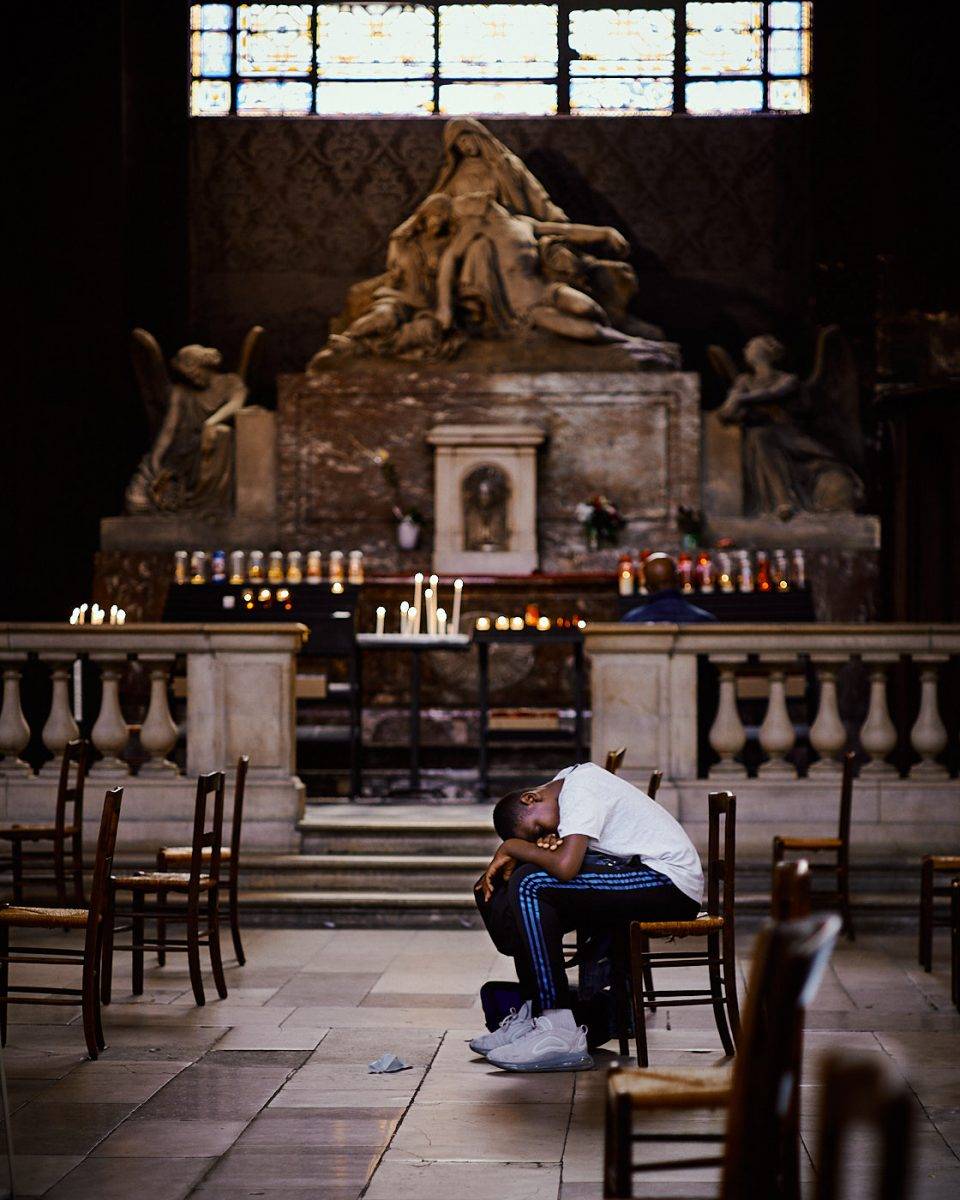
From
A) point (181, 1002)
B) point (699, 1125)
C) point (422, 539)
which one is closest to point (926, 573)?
point (422, 539)

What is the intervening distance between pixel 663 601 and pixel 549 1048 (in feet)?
15.0

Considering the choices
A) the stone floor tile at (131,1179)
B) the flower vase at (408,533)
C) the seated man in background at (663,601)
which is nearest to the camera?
the stone floor tile at (131,1179)

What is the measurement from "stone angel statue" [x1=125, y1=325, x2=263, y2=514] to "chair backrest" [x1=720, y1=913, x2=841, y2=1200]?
15488 millimetres

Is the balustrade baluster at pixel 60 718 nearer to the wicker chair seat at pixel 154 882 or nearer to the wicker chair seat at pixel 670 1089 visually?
the wicker chair seat at pixel 154 882

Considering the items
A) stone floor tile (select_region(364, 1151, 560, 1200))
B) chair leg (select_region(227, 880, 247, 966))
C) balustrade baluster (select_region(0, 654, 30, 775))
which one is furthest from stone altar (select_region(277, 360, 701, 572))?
stone floor tile (select_region(364, 1151, 560, 1200))

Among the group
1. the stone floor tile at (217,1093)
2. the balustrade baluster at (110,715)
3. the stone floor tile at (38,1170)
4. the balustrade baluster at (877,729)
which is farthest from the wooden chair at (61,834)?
the balustrade baluster at (877,729)

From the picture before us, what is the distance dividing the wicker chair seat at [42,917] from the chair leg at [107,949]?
1.03 feet

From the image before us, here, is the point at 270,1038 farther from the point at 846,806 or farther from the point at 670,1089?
the point at 846,806

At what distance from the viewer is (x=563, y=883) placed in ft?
20.3

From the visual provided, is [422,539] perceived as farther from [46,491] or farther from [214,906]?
[214,906]

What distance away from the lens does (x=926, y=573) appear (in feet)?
50.9

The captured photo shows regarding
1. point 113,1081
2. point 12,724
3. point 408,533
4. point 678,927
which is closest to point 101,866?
point 113,1081

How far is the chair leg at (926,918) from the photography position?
775 centimetres

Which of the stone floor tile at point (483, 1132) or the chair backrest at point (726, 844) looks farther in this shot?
the chair backrest at point (726, 844)
